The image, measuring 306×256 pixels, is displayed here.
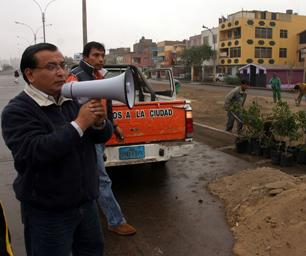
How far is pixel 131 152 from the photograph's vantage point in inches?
234

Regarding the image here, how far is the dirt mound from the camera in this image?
384 cm

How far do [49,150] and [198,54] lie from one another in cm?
6550

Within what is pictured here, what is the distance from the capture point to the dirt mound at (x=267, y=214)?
12.6ft

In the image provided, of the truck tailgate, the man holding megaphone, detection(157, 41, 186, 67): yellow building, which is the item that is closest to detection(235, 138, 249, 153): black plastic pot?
the truck tailgate

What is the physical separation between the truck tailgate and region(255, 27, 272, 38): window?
6055cm

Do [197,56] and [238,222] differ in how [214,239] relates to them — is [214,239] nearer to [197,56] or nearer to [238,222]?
[238,222]

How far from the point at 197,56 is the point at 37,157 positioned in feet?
215

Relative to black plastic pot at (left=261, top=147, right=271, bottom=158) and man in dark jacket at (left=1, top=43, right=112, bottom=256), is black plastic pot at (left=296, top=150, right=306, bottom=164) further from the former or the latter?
man in dark jacket at (left=1, top=43, right=112, bottom=256)

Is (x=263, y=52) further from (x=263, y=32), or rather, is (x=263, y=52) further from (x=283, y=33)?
(x=283, y=33)

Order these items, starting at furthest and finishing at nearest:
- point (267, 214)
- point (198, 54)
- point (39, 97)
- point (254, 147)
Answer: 1. point (198, 54)
2. point (254, 147)
3. point (267, 214)
4. point (39, 97)

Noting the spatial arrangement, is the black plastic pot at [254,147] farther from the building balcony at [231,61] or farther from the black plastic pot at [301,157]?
the building balcony at [231,61]

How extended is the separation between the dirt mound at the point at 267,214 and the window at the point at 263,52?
59.9 m

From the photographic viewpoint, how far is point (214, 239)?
435 centimetres

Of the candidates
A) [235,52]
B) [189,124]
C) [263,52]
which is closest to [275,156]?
[189,124]
